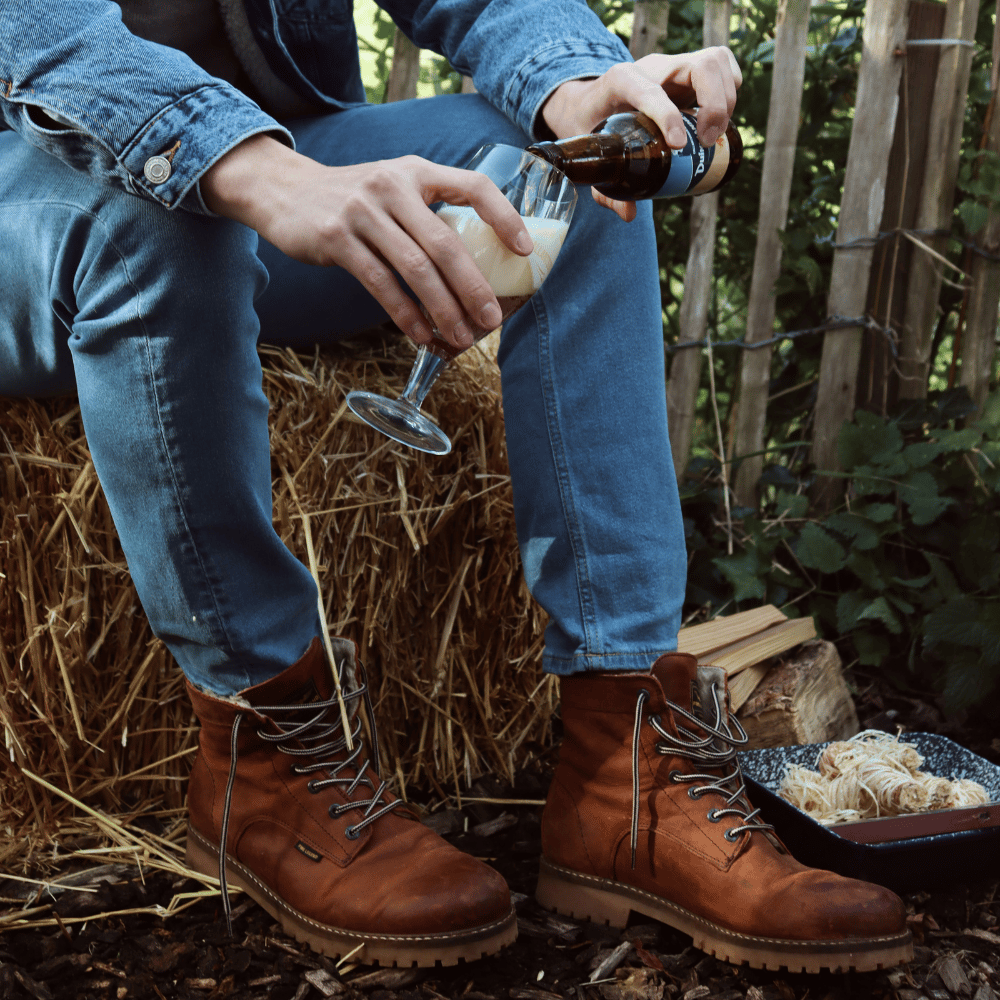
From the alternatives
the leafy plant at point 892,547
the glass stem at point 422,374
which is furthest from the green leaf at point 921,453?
the glass stem at point 422,374

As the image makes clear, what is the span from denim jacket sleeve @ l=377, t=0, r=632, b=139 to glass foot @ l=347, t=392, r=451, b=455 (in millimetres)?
410

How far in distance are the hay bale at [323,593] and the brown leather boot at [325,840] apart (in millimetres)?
244

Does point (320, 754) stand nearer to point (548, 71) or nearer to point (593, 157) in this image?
point (593, 157)

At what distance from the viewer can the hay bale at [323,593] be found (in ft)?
4.04

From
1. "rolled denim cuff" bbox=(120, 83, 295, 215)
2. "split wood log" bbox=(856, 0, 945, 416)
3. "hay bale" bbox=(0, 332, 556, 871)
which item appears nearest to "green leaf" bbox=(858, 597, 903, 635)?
"split wood log" bbox=(856, 0, 945, 416)

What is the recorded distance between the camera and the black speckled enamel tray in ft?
3.39

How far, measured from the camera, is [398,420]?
37.8 inches

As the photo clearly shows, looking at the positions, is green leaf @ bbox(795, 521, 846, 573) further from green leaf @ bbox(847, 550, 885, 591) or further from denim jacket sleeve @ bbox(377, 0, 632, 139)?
denim jacket sleeve @ bbox(377, 0, 632, 139)

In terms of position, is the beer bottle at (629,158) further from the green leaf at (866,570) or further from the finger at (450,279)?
the green leaf at (866,570)

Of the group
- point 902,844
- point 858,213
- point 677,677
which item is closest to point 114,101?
point 677,677

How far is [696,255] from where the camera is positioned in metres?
2.06

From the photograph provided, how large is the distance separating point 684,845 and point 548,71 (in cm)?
85

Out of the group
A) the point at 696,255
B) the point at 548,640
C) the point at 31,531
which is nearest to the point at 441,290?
the point at 548,640

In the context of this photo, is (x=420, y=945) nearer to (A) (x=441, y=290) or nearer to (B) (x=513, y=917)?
(B) (x=513, y=917)
